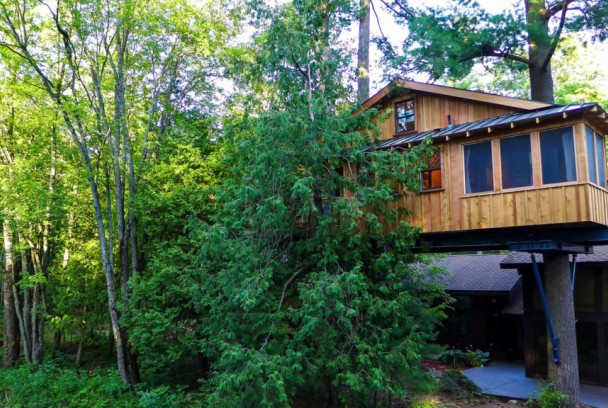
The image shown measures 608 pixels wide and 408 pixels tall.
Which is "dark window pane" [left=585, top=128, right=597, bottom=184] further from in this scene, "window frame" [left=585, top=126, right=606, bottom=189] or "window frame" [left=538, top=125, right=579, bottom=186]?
"window frame" [left=538, top=125, right=579, bottom=186]

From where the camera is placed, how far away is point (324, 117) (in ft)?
29.6

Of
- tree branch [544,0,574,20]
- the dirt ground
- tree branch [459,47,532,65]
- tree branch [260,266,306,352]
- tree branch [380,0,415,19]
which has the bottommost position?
the dirt ground

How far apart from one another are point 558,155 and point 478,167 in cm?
142

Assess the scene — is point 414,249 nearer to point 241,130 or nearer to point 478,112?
point 478,112

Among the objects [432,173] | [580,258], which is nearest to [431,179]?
[432,173]

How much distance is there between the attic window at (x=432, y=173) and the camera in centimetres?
1002

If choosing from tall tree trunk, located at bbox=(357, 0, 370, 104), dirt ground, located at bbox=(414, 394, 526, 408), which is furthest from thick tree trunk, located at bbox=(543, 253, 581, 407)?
tall tree trunk, located at bbox=(357, 0, 370, 104)

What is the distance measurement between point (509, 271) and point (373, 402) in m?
9.02

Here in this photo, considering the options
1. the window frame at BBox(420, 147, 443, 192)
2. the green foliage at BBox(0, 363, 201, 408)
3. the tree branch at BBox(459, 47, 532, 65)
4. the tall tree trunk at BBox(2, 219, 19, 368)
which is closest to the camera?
the window frame at BBox(420, 147, 443, 192)

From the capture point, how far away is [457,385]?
35.5ft

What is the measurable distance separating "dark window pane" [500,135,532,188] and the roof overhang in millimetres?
892

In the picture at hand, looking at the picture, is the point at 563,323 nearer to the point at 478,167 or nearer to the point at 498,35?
the point at 478,167

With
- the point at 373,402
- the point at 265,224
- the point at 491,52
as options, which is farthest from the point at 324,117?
the point at 491,52

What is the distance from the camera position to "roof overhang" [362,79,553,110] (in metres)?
9.55
